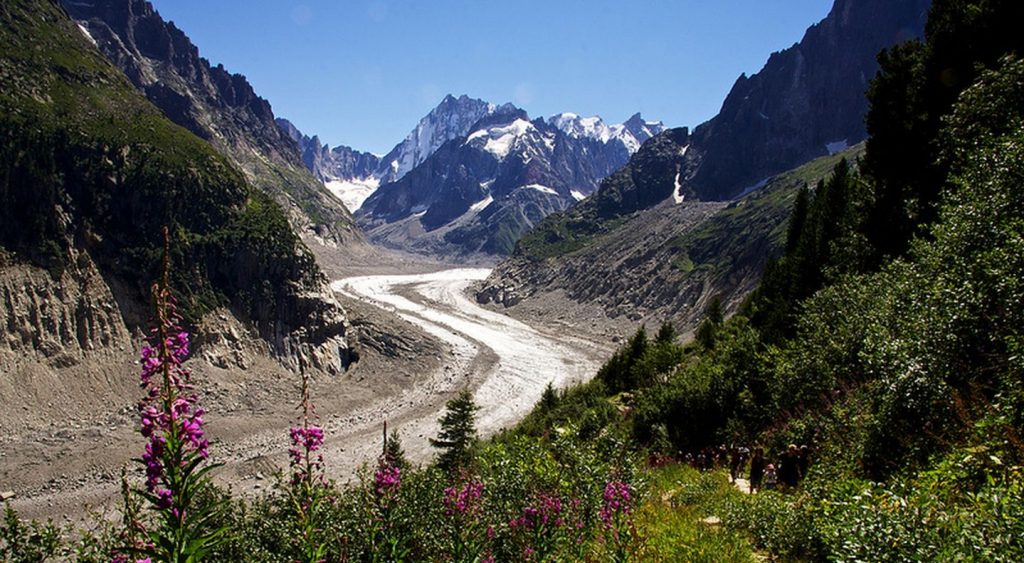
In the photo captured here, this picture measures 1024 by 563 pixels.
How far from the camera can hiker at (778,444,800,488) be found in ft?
46.2

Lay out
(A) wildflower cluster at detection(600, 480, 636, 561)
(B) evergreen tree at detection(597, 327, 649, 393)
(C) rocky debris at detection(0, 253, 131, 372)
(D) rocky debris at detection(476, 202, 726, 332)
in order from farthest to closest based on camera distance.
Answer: (D) rocky debris at detection(476, 202, 726, 332) → (C) rocky debris at detection(0, 253, 131, 372) → (B) evergreen tree at detection(597, 327, 649, 393) → (A) wildflower cluster at detection(600, 480, 636, 561)

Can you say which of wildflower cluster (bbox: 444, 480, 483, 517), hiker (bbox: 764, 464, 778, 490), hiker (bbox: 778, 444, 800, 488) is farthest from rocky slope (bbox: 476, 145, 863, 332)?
wildflower cluster (bbox: 444, 480, 483, 517)

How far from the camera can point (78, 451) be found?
158 feet

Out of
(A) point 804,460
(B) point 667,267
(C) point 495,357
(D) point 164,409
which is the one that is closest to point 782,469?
(A) point 804,460

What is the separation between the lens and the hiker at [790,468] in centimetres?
1409

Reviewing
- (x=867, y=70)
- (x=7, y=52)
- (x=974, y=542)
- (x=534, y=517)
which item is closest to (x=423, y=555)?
(x=534, y=517)

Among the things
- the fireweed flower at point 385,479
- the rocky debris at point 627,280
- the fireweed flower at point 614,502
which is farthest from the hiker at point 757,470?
the rocky debris at point 627,280

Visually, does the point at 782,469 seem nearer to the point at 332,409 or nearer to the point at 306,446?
the point at 306,446

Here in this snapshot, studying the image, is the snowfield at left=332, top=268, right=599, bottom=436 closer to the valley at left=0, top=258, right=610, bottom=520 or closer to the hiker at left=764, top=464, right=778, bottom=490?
the valley at left=0, top=258, right=610, bottom=520

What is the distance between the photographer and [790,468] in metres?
14.3

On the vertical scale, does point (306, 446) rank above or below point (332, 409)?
above

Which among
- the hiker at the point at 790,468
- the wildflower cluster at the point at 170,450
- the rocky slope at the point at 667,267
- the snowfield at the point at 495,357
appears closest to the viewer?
the wildflower cluster at the point at 170,450

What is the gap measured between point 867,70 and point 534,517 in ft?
790

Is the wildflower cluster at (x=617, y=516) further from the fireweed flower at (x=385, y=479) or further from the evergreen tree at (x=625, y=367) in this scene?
the evergreen tree at (x=625, y=367)
